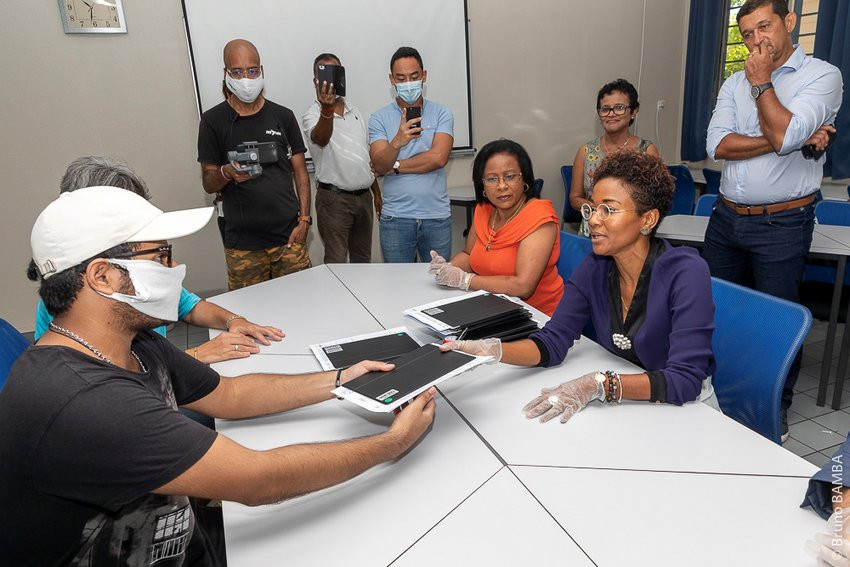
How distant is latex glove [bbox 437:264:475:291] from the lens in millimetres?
2299

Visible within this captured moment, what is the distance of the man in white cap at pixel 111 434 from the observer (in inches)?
34.7

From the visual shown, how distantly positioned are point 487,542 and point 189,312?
1530 millimetres

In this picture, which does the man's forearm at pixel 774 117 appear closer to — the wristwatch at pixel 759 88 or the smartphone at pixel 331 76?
the wristwatch at pixel 759 88

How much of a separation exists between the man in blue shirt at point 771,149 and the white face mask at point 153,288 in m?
2.34

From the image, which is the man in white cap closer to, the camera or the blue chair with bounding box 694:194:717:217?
the camera

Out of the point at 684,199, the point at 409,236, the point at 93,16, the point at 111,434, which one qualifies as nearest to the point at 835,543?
the point at 111,434

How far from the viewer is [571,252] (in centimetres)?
245

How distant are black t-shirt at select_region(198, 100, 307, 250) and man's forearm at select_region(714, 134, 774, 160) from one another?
2.20 m

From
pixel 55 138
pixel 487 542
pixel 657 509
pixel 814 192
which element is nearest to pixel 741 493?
pixel 657 509

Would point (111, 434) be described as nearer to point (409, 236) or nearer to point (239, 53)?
point (409, 236)

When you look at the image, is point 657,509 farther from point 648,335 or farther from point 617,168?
point 617,168

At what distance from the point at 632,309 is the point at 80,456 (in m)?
1.38

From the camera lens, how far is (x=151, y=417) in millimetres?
920

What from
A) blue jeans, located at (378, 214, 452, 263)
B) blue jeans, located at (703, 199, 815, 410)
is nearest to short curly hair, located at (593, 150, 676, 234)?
blue jeans, located at (703, 199, 815, 410)
